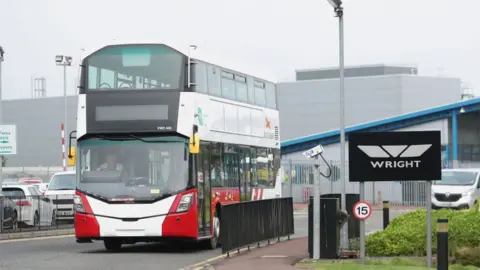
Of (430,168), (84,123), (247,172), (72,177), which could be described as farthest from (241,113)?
(72,177)

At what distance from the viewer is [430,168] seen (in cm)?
1666

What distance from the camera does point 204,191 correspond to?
22.2 meters

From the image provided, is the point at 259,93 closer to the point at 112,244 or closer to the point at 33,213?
the point at 112,244

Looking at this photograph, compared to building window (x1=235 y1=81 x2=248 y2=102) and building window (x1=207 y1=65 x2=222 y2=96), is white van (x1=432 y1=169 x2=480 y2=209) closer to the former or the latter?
building window (x1=235 y1=81 x2=248 y2=102)

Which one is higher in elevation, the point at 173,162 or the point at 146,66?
the point at 146,66

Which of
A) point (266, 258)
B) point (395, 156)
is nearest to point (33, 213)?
point (266, 258)

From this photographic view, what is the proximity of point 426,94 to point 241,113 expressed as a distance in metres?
55.4

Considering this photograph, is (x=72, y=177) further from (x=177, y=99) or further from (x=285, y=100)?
(x=285, y=100)

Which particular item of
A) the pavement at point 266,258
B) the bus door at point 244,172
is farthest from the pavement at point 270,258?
the bus door at point 244,172

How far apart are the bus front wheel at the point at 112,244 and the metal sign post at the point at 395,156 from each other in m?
7.87

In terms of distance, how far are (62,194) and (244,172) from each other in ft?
35.7

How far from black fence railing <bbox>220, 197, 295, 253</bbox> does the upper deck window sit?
10.4ft

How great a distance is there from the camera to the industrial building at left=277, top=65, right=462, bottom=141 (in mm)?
77500

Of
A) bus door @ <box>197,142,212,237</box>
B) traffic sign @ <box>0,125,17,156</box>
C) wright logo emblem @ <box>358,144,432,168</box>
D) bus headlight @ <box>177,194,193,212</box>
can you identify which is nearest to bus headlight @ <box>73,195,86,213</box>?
bus headlight @ <box>177,194,193,212</box>
